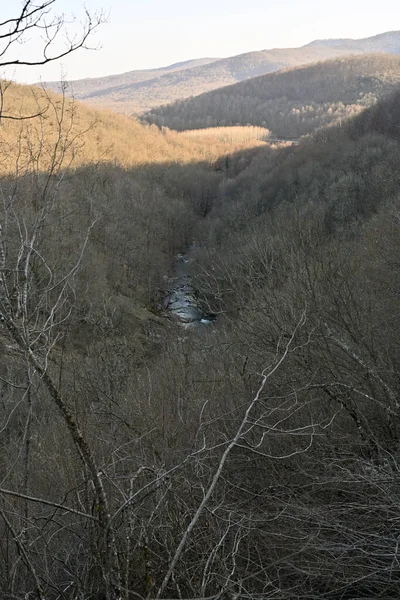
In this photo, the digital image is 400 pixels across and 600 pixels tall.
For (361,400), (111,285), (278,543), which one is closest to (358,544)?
(278,543)

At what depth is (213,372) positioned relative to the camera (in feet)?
36.7

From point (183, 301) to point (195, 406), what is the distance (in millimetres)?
24951

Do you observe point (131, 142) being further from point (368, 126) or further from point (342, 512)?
point (342, 512)

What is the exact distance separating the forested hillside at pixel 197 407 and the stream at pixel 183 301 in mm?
1250

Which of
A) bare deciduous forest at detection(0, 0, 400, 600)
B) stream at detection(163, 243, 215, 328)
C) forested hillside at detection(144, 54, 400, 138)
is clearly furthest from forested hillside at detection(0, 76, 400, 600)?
forested hillside at detection(144, 54, 400, 138)

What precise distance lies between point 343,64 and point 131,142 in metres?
96.7

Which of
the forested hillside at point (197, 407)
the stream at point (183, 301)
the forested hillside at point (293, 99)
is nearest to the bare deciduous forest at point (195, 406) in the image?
the forested hillside at point (197, 407)

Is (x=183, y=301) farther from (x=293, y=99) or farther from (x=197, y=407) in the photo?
(x=293, y=99)

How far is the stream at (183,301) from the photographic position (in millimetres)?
29473

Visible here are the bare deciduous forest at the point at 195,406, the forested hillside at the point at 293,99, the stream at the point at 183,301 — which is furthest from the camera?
the forested hillside at the point at 293,99

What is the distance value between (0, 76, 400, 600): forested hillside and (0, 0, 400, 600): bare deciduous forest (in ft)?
0.15

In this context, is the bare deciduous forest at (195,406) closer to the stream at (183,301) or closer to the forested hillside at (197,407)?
the forested hillside at (197,407)

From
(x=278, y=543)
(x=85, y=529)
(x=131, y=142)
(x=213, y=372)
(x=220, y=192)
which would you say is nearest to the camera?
(x=85, y=529)

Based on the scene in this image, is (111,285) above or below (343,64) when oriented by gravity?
below
